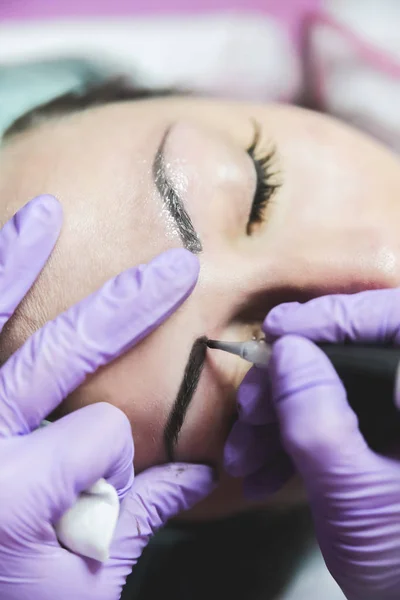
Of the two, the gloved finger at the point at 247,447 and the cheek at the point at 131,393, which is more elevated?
the cheek at the point at 131,393

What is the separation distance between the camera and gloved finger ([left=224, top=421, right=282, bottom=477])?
2.95 feet

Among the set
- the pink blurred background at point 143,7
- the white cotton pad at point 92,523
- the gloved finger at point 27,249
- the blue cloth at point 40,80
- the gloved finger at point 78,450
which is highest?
the pink blurred background at point 143,7

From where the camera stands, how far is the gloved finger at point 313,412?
0.71 meters

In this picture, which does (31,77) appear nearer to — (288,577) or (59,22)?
(59,22)

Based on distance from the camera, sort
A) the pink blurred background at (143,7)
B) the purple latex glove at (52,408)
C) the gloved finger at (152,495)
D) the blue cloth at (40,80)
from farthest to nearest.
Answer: the pink blurred background at (143,7)
the blue cloth at (40,80)
the gloved finger at (152,495)
the purple latex glove at (52,408)

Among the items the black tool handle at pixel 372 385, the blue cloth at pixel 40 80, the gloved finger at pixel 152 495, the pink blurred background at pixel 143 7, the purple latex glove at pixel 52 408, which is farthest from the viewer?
the pink blurred background at pixel 143 7

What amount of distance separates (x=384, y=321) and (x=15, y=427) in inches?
21.5

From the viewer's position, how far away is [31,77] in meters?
1.33

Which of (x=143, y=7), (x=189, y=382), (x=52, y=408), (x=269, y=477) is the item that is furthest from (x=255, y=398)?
(x=143, y=7)

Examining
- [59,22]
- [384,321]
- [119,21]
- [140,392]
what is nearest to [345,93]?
[119,21]

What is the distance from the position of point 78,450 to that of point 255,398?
10.2 inches

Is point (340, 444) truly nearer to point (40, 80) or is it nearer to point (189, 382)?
point (189, 382)

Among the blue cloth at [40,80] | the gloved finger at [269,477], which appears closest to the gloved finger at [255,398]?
the gloved finger at [269,477]

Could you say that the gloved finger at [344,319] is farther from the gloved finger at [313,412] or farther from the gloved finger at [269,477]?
the gloved finger at [269,477]
